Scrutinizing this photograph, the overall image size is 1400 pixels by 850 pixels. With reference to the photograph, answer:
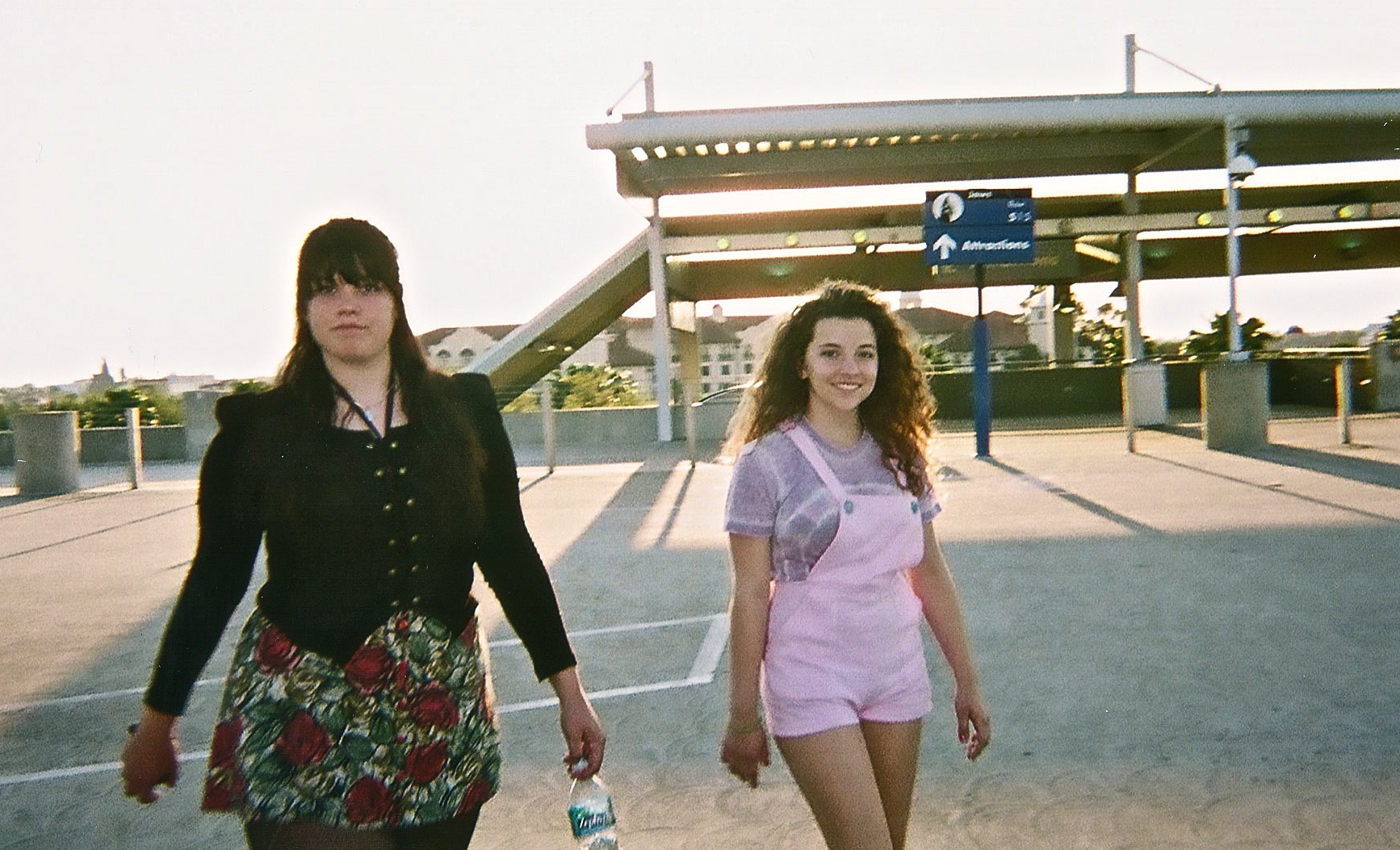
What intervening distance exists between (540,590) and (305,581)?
517mm

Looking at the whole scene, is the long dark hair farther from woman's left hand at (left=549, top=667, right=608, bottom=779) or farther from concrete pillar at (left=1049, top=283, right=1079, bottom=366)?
concrete pillar at (left=1049, top=283, right=1079, bottom=366)

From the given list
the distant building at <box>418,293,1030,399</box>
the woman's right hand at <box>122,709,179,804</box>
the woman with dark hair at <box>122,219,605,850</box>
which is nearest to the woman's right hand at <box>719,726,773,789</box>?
the woman with dark hair at <box>122,219,605,850</box>

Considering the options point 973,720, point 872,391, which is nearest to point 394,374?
point 872,391

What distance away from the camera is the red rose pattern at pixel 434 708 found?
7.39ft

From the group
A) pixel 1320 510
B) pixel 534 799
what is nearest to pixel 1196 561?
pixel 1320 510

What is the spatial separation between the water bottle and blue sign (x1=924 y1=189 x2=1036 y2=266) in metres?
15.3

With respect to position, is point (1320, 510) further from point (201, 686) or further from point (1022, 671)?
point (201, 686)

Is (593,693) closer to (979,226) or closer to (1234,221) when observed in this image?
(979,226)

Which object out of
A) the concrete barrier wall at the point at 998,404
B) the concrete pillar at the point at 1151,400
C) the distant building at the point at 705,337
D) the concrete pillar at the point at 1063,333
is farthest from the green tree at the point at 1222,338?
the distant building at the point at 705,337

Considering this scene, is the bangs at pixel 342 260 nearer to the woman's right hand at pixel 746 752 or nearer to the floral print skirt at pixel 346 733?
the floral print skirt at pixel 346 733

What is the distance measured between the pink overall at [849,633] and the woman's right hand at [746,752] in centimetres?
6

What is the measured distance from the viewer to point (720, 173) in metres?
23.7

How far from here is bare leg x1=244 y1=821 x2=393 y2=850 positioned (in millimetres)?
2178

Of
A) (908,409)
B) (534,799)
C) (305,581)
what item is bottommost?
(534,799)
